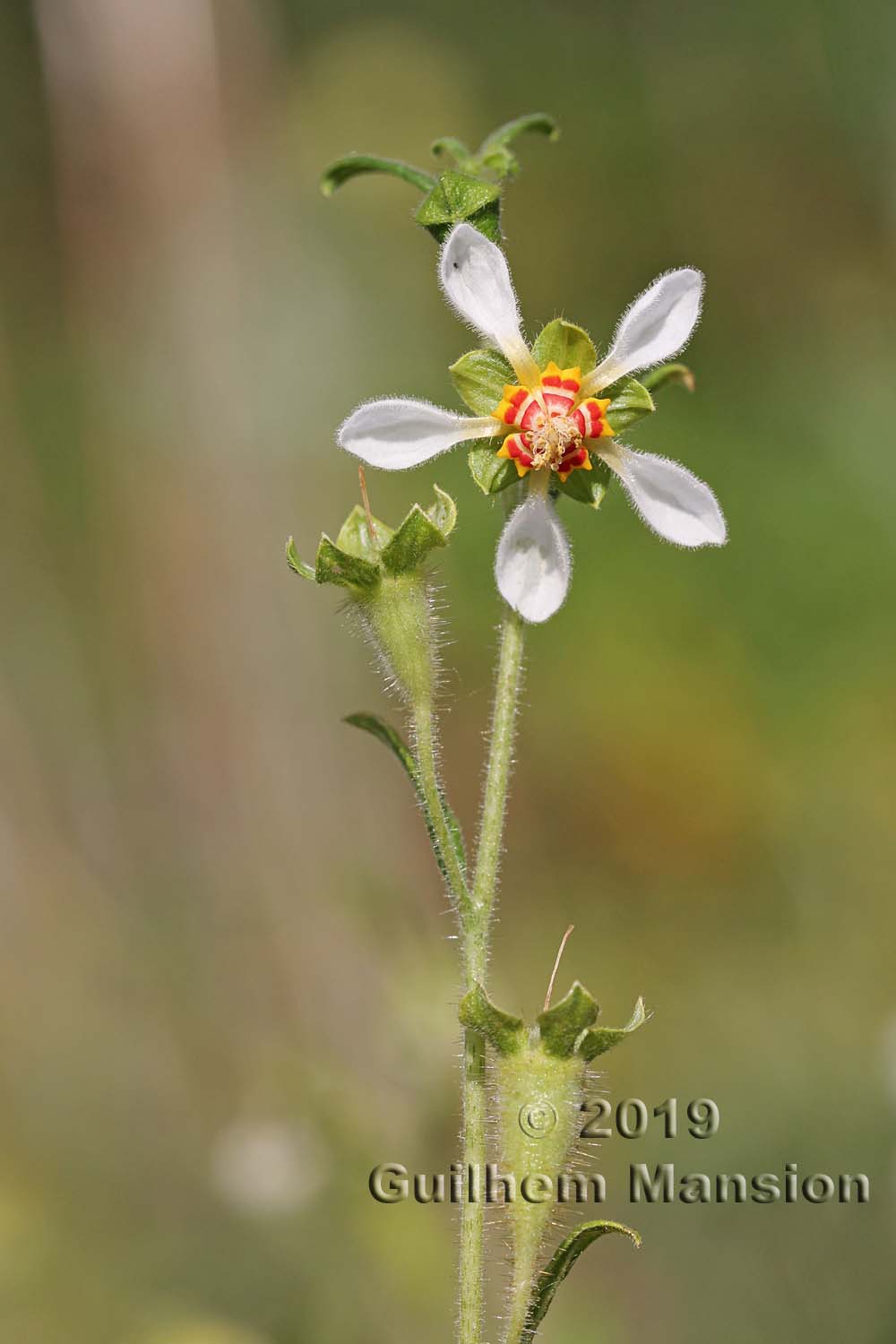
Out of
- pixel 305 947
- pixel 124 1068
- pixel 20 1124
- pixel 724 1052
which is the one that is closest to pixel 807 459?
pixel 724 1052

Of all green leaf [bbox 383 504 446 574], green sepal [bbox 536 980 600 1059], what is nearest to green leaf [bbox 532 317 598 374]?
green leaf [bbox 383 504 446 574]

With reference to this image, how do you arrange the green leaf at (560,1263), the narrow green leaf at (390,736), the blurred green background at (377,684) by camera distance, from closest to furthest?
the green leaf at (560,1263) → the narrow green leaf at (390,736) → the blurred green background at (377,684)

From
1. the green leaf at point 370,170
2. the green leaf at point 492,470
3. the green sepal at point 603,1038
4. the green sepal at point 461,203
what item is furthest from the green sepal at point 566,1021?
the green leaf at point 370,170

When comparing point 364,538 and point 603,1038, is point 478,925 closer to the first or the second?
point 603,1038

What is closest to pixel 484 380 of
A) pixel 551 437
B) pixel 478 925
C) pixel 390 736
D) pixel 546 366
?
pixel 546 366

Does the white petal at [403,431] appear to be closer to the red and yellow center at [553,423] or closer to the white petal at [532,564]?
the red and yellow center at [553,423]

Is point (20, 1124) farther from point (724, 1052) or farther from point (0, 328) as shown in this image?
point (0, 328)

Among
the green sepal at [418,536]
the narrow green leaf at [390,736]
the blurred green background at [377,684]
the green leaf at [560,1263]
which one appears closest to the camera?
the green leaf at [560,1263]
